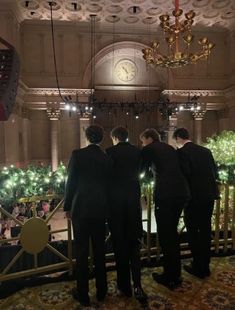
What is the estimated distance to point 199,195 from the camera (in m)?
3.73

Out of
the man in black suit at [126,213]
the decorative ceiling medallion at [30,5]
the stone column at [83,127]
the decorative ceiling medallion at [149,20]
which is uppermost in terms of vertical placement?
the decorative ceiling medallion at [149,20]

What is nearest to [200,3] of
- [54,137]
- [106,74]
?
[106,74]

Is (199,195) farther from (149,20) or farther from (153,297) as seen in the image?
(149,20)

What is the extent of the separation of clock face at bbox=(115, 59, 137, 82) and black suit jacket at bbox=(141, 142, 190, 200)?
1371 cm

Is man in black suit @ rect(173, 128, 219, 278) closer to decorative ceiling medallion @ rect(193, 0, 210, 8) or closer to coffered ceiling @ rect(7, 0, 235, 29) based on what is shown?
coffered ceiling @ rect(7, 0, 235, 29)

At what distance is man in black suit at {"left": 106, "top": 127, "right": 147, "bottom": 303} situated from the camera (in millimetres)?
3303

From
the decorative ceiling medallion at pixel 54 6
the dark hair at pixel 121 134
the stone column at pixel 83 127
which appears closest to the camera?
the dark hair at pixel 121 134

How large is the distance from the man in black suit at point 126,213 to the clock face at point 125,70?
1384cm

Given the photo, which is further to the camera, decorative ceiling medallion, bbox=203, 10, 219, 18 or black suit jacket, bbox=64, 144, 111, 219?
decorative ceiling medallion, bbox=203, 10, 219, 18

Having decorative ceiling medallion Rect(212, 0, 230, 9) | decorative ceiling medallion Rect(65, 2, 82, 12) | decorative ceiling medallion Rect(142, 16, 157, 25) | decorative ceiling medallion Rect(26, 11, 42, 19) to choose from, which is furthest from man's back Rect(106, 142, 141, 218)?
decorative ceiling medallion Rect(142, 16, 157, 25)

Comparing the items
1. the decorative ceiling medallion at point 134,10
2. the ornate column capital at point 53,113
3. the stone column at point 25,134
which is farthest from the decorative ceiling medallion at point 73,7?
the stone column at point 25,134

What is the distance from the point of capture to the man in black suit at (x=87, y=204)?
318 centimetres

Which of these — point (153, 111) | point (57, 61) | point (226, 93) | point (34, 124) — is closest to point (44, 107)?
point (34, 124)

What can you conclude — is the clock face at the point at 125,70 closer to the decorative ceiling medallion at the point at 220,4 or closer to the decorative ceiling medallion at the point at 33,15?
the decorative ceiling medallion at the point at 33,15
